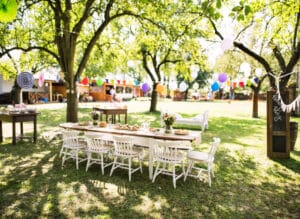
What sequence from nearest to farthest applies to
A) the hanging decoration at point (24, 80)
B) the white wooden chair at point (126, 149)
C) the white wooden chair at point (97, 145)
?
the white wooden chair at point (126, 149), the white wooden chair at point (97, 145), the hanging decoration at point (24, 80)

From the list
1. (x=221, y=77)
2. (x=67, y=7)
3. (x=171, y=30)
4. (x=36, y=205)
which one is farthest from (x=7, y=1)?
(x=221, y=77)

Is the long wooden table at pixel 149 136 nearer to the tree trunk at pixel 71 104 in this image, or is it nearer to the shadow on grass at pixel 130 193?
the shadow on grass at pixel 130 193

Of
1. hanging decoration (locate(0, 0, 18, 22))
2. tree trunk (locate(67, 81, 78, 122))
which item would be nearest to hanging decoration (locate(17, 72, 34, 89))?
tree trunk (locate(67, 81, 78, 122))

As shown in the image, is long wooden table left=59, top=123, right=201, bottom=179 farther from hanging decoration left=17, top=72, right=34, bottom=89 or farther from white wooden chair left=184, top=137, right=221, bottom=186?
hanging decoration left=17, top=72, right=34, bottom=89

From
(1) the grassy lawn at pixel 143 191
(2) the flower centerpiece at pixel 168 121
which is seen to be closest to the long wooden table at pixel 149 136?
(2) the flower centerpiece at pixel 168 121

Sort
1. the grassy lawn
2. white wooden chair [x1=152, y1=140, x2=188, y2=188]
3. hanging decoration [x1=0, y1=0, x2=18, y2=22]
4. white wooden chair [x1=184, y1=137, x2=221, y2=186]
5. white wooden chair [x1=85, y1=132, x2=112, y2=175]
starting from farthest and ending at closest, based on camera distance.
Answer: white wooden chair [x1=85, y1=132, x2=112, y2=175] → white wooden chair [x1=184, y1=137, x2=221, y2=186] → white wooden chair [x1=152, y1=140, x2=188, y2=188] → the grassy lawn → hanging decoration [x1=0, y1=0, x2=18, y2=22]

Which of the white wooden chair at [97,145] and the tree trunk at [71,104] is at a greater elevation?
the tree trunk at [71,104]

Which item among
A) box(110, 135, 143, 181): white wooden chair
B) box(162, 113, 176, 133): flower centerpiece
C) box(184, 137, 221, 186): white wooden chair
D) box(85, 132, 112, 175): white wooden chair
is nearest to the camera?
box(184, 137, 221, 186): white wooden chair

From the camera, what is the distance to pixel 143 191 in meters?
3.93

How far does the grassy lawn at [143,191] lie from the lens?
325cm

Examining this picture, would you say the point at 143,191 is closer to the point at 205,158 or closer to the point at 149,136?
the point at 149,136

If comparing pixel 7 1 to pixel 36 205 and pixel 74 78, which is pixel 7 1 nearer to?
pixel 36 205

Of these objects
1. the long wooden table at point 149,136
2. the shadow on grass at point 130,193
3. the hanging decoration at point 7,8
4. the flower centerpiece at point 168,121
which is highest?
the hanging decoration at point 7,8

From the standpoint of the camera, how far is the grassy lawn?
325cm
